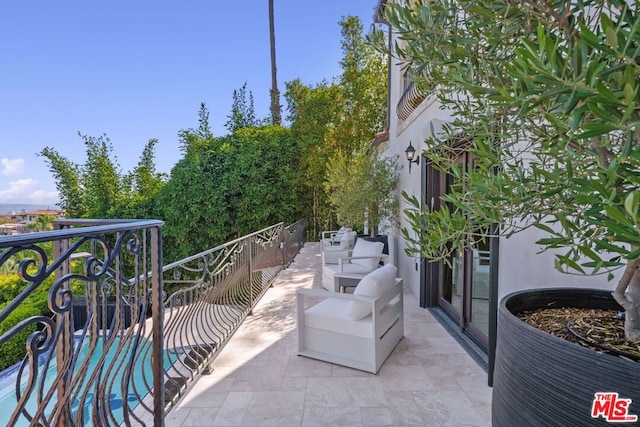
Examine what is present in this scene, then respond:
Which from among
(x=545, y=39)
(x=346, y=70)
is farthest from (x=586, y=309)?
(x=346, y=70)

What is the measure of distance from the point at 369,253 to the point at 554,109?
4.86m

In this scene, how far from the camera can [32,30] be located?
55.4ft

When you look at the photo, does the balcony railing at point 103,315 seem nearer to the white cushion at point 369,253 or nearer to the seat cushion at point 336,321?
the seat cushion at point 336,321

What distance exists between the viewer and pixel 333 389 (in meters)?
2.55

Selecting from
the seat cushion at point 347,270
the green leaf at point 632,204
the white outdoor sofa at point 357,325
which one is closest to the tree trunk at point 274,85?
the seat cushion at point 347,270

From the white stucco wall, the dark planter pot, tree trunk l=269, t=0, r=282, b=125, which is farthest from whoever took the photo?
tree trunk l=269, t=0, r=282, b=125

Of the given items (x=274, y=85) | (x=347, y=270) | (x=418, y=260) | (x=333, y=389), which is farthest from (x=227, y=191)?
(x=333, y=389)

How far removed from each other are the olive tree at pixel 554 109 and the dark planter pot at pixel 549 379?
276 millimetres

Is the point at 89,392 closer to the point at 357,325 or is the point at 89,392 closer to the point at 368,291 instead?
the point at 357,325

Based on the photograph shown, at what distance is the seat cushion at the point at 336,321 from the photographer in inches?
111

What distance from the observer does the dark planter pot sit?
937 mm

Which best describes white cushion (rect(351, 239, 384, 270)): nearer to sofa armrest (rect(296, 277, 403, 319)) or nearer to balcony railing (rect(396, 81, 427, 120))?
sofa armrest (rect(296, 277, 403, 319))

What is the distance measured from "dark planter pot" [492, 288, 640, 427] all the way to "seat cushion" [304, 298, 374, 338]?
1462 millimetres

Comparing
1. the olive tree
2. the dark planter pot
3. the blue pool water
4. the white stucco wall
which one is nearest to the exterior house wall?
the white stucco wall
